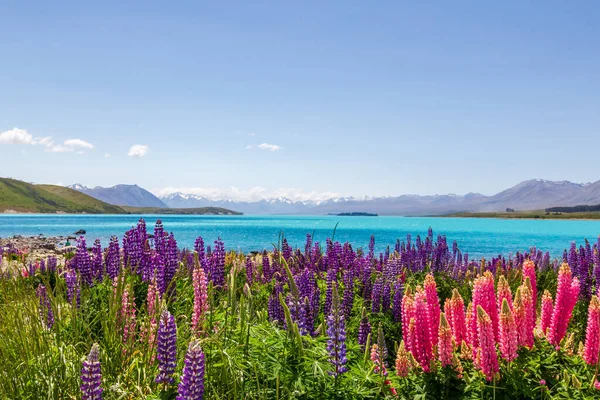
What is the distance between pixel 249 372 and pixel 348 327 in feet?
12.1

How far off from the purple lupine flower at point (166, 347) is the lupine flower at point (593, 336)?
12.7ft

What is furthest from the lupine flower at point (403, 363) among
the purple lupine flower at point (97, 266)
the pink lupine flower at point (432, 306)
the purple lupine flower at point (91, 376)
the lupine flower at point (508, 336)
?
the purple lupine flower at point (97, 266)

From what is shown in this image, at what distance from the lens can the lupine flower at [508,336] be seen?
3.92 meters

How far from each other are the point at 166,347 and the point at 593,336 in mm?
3957

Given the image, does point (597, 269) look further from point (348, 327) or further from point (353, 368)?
point (353, 368)

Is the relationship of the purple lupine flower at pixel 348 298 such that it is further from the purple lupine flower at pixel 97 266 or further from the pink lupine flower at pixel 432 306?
the purple lupine flower at pixel 97 266

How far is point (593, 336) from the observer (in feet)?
14.0

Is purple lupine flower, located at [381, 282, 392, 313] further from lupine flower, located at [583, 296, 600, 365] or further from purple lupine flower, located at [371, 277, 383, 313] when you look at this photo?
lupine flower, located at [583, 296, 600, 365]

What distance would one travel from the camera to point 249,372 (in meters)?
4.69

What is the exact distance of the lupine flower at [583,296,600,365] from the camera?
166 inches

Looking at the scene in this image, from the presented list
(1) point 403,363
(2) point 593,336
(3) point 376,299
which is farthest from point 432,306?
(3) point 376,299

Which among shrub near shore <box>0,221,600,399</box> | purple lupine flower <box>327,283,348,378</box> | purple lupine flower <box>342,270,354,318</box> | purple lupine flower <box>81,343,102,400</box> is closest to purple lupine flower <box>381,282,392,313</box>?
purple lupine flower <box>342,270,354,318</box>

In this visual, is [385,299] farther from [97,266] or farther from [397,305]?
[97,266]

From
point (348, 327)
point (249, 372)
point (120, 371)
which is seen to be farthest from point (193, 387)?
point (348, 327)
